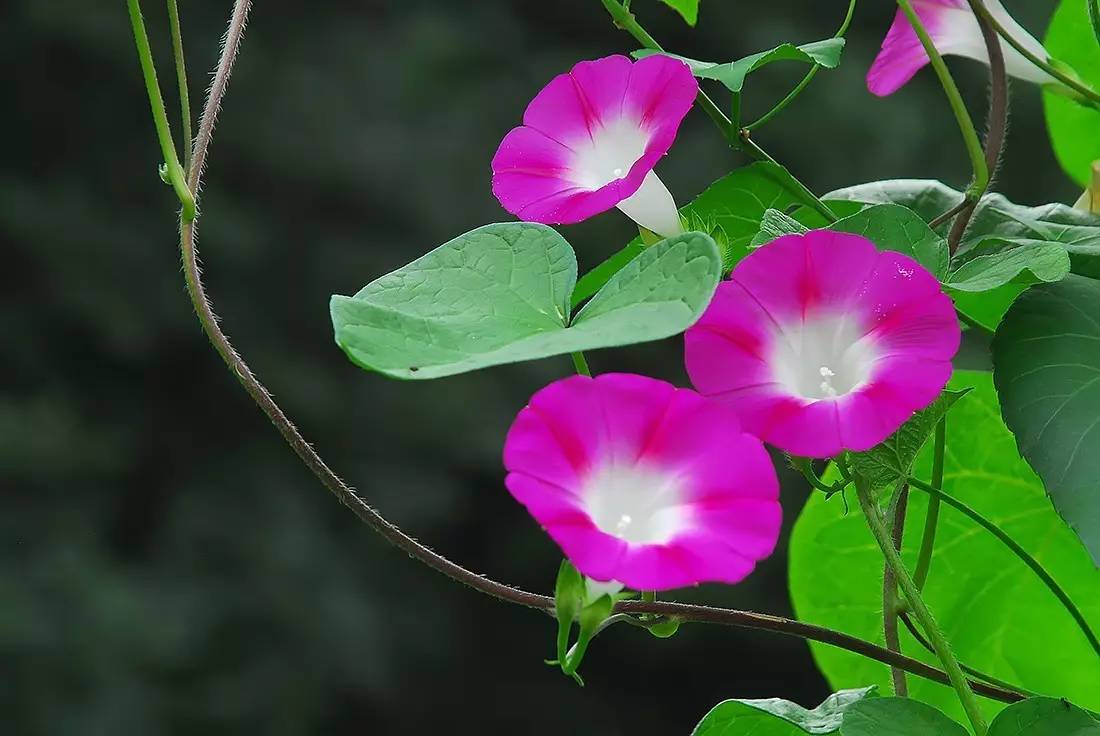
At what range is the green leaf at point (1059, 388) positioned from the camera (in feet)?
1.17

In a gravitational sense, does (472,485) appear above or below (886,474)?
above

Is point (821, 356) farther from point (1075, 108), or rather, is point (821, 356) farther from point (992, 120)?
point (1075, 108)

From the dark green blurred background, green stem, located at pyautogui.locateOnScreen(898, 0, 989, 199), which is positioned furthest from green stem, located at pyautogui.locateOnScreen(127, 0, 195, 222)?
the dark green blurred background

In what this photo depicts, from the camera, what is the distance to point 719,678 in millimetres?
2428

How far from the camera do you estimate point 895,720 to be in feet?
1.16

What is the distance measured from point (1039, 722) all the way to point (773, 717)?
91 mm

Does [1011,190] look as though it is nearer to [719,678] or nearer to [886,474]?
[719,678]

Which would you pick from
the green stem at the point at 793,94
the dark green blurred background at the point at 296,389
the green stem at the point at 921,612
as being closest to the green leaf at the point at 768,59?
the green stem at the point at 793,94

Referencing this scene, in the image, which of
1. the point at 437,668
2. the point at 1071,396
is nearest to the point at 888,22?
the point at 437,668

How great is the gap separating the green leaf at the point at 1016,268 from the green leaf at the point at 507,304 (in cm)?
9

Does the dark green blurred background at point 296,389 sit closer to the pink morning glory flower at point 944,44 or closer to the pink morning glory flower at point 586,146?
the pink morning glory flower at point 944,44

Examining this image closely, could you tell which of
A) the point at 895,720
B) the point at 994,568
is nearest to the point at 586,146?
the point at 895,720

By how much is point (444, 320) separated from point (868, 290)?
99 millimetres

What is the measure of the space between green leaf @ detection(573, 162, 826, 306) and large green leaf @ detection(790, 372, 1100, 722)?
0.46 ft
